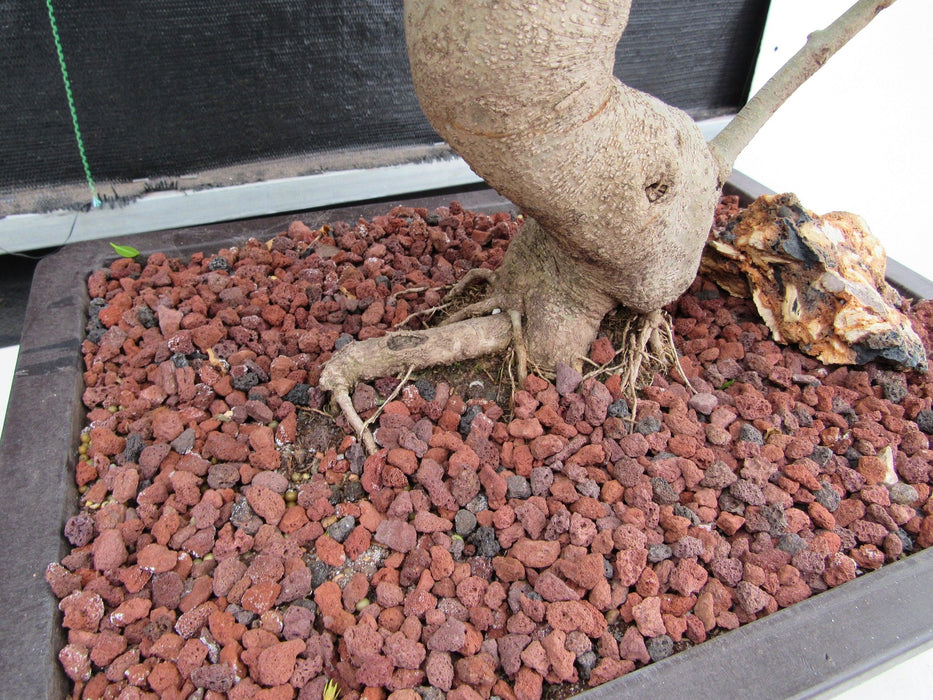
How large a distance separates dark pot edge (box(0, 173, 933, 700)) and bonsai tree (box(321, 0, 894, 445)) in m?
0.55

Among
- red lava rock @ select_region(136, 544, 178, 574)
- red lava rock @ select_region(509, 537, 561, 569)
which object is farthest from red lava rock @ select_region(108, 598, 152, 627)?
red lava rock @ select_region(509, 537, 561, 569)

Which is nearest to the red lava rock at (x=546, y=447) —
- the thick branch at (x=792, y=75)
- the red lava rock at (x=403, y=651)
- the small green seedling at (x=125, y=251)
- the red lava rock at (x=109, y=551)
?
the red lava rock at (x=403, y=651)

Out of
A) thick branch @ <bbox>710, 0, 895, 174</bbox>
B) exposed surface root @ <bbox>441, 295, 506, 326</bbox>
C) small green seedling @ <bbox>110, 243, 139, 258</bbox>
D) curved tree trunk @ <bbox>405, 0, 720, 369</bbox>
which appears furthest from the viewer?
small green seedling @ <bbox>110, 243, 139, 258</bbox>

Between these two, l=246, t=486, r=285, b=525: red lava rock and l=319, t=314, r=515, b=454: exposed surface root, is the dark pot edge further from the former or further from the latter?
l=319, t=314, r=515, b=454: exposed surface root

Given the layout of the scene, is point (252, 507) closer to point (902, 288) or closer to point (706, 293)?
point (706, 293)

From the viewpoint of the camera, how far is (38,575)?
45.0 inches

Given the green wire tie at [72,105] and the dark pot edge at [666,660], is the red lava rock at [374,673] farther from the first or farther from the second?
the green wire tie at [72,105]

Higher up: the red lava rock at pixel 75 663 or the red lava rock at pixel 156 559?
the red lava rock at pixel 156 559

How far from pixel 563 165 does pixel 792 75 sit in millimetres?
788

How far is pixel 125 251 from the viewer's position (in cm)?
183

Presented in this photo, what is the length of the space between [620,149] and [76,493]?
3.79 feet

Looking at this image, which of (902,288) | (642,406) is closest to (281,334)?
(642,406)

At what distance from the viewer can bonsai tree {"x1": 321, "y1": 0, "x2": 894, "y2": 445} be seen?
84 cm

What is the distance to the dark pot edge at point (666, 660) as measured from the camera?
1.02m
